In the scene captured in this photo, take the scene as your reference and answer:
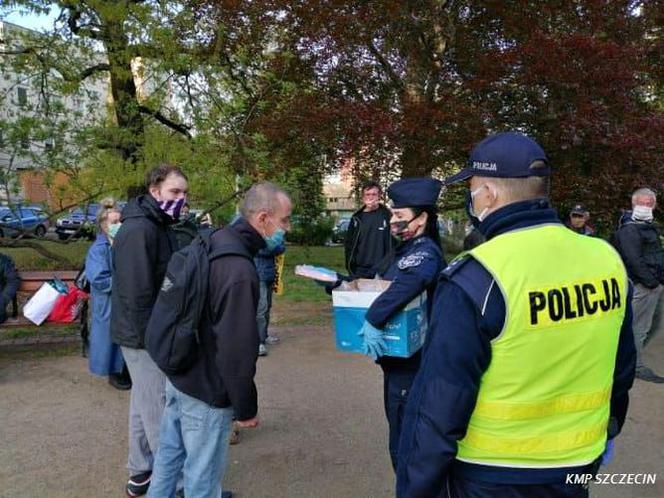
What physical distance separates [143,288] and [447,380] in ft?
6.60

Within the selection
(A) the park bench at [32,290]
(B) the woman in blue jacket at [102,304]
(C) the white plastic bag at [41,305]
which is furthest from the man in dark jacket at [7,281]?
(B) the woman in blue jacket at [102,304]

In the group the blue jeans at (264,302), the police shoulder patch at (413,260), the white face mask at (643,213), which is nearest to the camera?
the police shoulder patch at (413,260)

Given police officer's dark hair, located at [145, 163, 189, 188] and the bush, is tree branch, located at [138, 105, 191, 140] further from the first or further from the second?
the bush

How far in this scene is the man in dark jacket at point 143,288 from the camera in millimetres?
3119

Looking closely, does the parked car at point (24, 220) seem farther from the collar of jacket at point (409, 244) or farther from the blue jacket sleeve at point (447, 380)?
the blue jacket sleeve at point (447, 380)

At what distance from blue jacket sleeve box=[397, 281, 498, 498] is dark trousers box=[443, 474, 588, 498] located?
0.25 feet

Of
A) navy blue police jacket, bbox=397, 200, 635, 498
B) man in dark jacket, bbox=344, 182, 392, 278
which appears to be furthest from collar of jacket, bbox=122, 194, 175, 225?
man in dark jacket, bbox=344, 182, 392, 278

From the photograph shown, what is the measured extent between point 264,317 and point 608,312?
4.75m

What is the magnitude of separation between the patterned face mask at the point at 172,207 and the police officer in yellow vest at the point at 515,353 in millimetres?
2057

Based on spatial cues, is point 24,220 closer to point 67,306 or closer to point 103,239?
point 67,306

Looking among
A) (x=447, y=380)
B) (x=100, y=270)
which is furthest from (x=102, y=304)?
(x=447, y=380)

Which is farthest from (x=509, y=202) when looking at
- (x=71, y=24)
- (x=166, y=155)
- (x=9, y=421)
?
(x=71, y=24)

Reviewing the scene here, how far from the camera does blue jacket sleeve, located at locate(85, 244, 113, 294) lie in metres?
4.83

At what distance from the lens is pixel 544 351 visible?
1641mm
